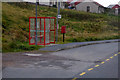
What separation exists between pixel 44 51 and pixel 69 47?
4.16 meters

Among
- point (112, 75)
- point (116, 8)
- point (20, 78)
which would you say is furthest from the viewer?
point (116, 8)

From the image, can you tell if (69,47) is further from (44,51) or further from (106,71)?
(106,71)

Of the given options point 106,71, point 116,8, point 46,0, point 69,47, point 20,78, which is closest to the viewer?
point 20,78

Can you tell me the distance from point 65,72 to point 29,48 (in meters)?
9.02

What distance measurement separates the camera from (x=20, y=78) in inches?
410

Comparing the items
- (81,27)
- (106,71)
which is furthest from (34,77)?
(81,27)

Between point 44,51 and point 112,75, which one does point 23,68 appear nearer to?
point 112,75

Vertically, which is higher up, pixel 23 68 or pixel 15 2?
pixel 15 2

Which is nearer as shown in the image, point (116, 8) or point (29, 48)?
point (29, 48)

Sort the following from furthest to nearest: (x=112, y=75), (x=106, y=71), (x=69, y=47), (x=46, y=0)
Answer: (x=46, y=0)
(x=69, y=47)
(x=106, y=71)
(x=112, y=75)

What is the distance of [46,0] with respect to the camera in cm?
7206

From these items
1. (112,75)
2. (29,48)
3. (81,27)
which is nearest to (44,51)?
(29,48)

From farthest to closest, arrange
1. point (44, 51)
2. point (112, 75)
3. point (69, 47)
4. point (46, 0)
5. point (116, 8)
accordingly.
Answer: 1. point (116, 8)
2. point (46, 0)
3. point (69, 47)
4. point (44, 51)
5. point (112, 75)

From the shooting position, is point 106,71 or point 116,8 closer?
point 106,71
